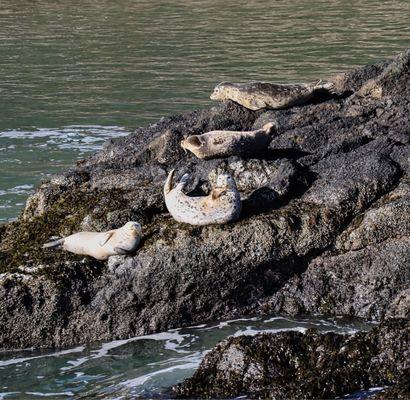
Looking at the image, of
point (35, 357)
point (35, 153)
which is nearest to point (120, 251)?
point (35, 357)

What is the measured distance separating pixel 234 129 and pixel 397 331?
4.56 metres

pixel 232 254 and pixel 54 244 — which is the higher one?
→ pixel 54 244

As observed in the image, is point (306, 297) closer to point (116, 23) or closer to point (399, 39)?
point (399, 39)

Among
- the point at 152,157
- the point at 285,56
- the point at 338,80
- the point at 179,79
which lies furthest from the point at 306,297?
the point at 285,56

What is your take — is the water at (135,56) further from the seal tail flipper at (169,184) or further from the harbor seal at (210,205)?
the harbor seal at (210,205)

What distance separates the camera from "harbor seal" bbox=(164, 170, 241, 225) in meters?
8.95

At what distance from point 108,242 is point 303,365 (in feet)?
8.91

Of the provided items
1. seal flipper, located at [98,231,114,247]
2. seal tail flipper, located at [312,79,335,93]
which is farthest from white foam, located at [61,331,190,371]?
seal tail flipper, located at [312,79,335,93]

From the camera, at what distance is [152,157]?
10469 mm

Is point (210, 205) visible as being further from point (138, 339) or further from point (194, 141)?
point (138, 339)

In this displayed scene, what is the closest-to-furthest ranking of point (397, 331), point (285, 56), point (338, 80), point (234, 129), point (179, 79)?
point (397, 331) → point (234, 129) → point (338, 80) → point (179, 79) → point (285, 56)

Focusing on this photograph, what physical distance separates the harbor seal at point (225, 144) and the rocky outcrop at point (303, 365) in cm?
325

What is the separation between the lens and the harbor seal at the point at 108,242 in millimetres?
8805

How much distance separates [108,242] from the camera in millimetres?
8875
